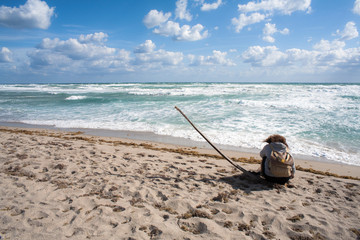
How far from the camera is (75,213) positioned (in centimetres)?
319

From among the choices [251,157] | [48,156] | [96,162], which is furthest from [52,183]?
[251,157]

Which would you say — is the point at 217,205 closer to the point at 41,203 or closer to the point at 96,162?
the point at 41,203

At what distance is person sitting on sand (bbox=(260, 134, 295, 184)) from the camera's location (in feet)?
13.6

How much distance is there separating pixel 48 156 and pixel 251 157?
5900 mm

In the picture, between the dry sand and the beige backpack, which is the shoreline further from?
the beige backpack

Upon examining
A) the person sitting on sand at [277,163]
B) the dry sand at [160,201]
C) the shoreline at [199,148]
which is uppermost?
the person sitting on sand at [277,163]

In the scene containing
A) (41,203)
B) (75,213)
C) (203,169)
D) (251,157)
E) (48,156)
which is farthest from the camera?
Answer: (251,157)

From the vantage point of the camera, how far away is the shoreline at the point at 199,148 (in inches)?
213

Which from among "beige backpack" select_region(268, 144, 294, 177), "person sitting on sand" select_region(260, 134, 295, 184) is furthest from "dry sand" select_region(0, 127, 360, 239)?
"beige backpack" select_region(268, 144, 294, 177)

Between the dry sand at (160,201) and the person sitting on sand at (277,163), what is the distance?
21 centimetres

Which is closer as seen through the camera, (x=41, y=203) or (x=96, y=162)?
(x=41, y=203)

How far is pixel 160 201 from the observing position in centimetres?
360

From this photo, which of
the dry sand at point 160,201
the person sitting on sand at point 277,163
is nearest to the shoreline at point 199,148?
the dry sand at point 160,201

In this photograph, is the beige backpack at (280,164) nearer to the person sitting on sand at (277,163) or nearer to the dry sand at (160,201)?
the person sitting on sand at (277,163)
